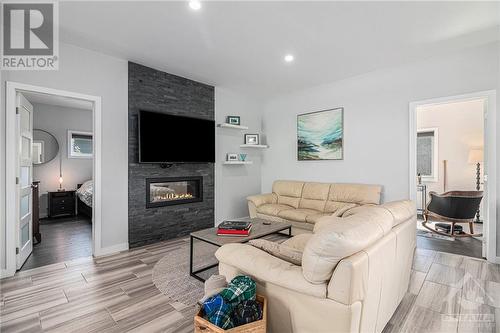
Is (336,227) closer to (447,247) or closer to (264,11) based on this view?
(264,11)

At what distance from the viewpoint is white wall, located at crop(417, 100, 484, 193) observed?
5.12 m

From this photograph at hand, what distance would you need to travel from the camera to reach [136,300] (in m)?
2.26

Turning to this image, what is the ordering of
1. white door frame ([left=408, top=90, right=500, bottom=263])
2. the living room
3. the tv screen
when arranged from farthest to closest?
the tv screen, white door frame ([left=408, top=90, right=500, bottom=263]), the living room

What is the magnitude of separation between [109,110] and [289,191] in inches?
132

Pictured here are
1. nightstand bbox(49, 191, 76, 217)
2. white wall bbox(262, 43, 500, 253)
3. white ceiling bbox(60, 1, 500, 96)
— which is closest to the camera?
white ceiling bbox(60, 1, 500, 96)

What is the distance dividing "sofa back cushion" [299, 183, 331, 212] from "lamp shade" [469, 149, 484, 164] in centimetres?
299

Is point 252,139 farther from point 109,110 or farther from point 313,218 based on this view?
point 109,110

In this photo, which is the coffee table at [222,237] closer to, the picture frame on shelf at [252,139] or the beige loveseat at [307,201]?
the beige loveseat at [307,201]

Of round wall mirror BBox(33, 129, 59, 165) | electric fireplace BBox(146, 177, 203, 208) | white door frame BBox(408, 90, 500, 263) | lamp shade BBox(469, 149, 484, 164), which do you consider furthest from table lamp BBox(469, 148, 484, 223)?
round wall mirror BBox(33, 129, 59, 165)

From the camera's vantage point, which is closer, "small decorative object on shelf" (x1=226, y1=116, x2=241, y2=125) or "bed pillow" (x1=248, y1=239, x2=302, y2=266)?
"bed pillow" (x1=248, y1=239, x2=302, y2=266)

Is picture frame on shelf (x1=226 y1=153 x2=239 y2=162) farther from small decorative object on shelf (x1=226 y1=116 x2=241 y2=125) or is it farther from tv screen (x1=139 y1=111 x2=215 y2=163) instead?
small decorative object on shelf (x1=226 y1=116 x2=241 y2=125)

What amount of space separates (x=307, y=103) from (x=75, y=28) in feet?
12.5

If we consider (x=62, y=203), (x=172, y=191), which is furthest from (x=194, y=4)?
(x=62, y=203)

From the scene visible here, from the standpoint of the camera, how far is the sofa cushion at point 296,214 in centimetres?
394
